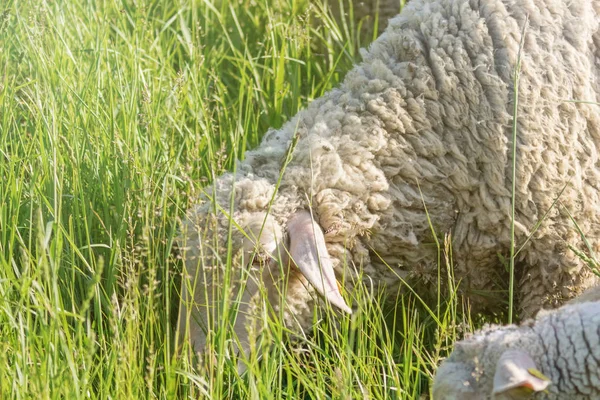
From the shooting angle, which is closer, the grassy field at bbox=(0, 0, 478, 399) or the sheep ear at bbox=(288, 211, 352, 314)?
the grassy field at bbox=(0, 0, 478, 399)

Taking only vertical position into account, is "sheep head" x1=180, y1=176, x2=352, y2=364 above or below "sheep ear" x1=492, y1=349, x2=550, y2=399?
below

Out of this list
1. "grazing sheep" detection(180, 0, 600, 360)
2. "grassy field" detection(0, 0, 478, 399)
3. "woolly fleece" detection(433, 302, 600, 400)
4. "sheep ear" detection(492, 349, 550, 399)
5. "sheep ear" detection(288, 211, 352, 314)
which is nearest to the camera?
"sheep ear" detection(492, 349, 550, 399)

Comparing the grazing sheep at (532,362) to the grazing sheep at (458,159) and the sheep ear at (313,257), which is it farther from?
the grazing sheep at (458,159)

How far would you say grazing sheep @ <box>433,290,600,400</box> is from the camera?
2.13m

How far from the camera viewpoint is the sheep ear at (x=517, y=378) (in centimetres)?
209

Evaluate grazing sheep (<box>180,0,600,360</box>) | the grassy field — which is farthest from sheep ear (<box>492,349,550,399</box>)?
grazing sheep (<box>180,0,600,360</box>)

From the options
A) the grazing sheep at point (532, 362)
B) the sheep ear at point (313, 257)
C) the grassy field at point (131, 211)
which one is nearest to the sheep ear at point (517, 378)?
the grazing sheep at point (532, 362)

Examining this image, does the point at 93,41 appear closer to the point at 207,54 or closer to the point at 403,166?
the point at 207,54

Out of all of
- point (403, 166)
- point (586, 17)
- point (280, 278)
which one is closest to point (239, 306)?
point (280, 278)

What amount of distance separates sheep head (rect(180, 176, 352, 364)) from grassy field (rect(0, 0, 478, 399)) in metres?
0.10

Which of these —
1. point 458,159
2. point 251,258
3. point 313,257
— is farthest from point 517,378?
point 458,159

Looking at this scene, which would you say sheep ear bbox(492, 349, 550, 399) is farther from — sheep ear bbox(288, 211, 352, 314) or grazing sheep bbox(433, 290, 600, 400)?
sheep ear bbox(288, 211, 352, 314)

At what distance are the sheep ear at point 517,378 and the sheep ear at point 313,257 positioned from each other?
0.80 metres

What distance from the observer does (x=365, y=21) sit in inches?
212
